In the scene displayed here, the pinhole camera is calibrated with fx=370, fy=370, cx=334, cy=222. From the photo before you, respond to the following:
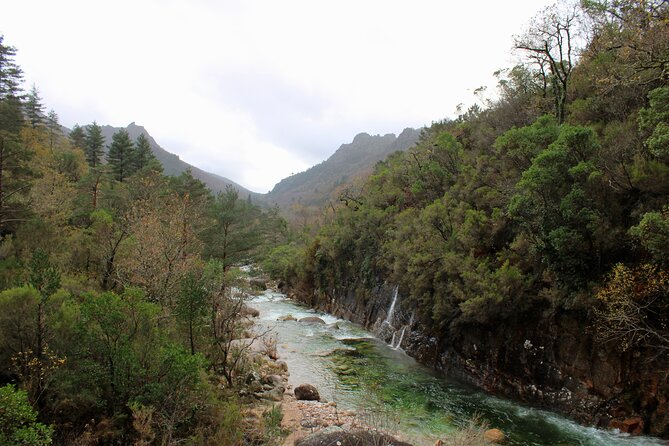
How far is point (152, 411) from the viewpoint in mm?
9141

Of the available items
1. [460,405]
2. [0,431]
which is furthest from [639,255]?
[0,431]

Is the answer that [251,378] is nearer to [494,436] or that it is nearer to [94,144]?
[494,436]

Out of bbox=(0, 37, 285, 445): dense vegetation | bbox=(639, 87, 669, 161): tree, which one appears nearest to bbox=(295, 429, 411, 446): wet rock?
bbox=(0, 37, 285, 445): dense vegetation

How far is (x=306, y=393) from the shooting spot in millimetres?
15336

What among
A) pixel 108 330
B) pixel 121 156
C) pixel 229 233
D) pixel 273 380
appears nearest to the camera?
pixel 108 330

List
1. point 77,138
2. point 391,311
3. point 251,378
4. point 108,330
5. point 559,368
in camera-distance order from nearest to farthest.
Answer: point 108,330 → point 559,368 → point 251,378 → point 391,311 → point 77,138

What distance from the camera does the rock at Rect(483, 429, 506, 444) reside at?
468 inches

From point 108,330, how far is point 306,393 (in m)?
8.44

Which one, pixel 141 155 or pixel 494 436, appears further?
pixel 141 155

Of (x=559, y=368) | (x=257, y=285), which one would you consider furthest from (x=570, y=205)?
(x=257, y=285)

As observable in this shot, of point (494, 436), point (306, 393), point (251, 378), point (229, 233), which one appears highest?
point (229, 233)

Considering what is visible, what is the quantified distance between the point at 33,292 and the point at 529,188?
16.1 m

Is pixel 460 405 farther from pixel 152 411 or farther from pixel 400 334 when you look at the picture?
pixel 152 411

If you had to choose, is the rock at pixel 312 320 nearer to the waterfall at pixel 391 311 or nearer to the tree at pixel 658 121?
the waterfall at pixel 391 311
